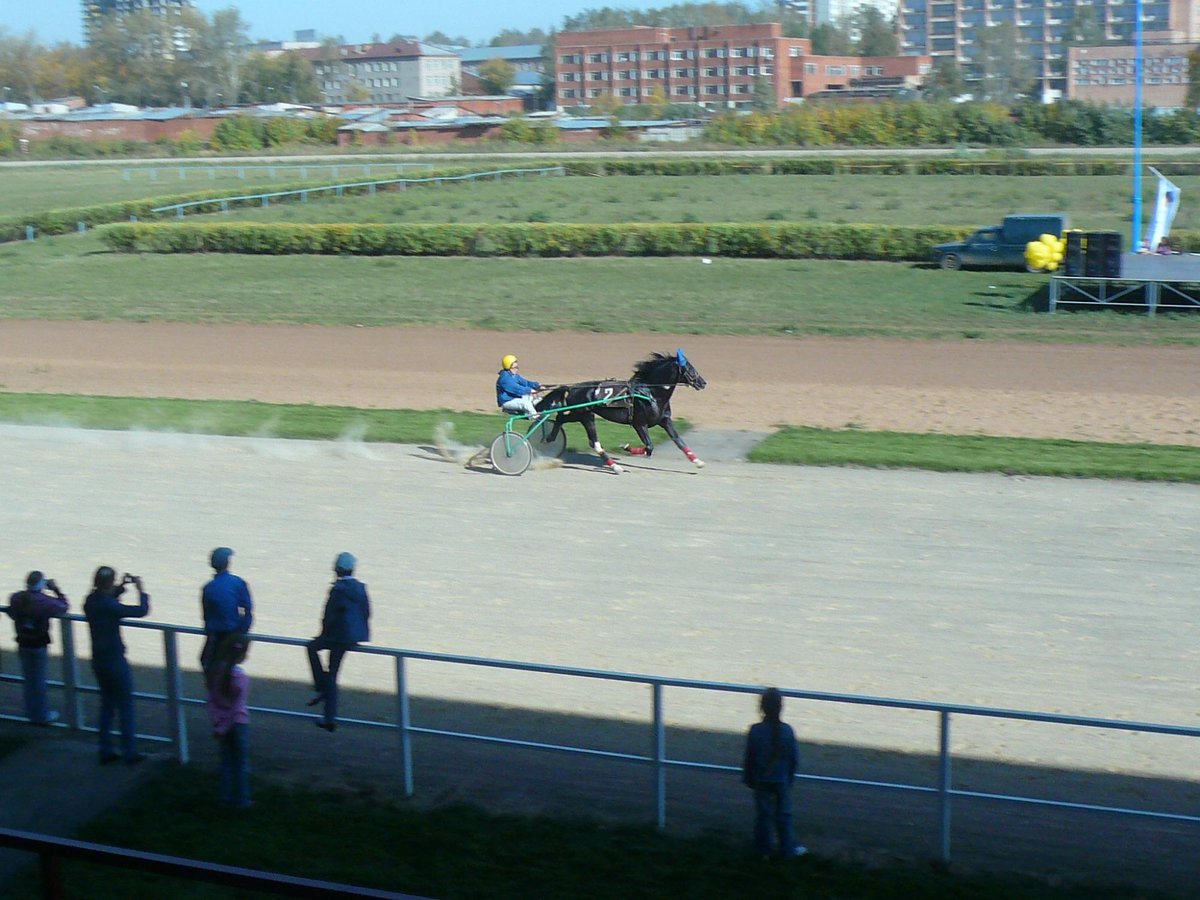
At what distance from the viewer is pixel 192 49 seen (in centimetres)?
14638

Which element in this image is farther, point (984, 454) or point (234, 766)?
point (984, 454)

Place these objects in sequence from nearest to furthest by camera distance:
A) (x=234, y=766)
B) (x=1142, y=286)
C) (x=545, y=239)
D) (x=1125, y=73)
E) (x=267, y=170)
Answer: (x=234, y=766)
(x=1142, y=286)
(x=545, y=239)
(x=267, y=170)
(x=1125, y=73)

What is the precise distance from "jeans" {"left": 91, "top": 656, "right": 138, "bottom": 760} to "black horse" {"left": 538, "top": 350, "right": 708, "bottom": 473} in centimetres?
838

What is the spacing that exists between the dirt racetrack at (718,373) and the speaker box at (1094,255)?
3.39m

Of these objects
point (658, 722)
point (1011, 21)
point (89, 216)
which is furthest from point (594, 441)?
point (1011, 21)

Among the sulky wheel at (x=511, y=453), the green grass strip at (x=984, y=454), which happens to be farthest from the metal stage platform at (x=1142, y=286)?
the sulky wheel at (x=511, y=453)

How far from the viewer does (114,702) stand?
8211mm

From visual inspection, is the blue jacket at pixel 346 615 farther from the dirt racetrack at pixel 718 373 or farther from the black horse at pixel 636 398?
the dirt racetrack at pixel 718 373

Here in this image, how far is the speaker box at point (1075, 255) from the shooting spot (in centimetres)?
2741

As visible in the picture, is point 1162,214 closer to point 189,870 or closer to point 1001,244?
point 1001,244

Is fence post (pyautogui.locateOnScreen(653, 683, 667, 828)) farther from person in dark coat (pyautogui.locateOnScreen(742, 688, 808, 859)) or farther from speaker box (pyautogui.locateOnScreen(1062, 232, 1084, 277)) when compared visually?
speaker box (pyautogui.locateOnScreen(1062, 232, 1084, 277))

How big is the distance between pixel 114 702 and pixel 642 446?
10073mm

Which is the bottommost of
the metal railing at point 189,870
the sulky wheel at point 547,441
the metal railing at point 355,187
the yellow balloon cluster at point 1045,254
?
the sulky wheel at point 547,441

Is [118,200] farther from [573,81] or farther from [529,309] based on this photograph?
[573,81]
